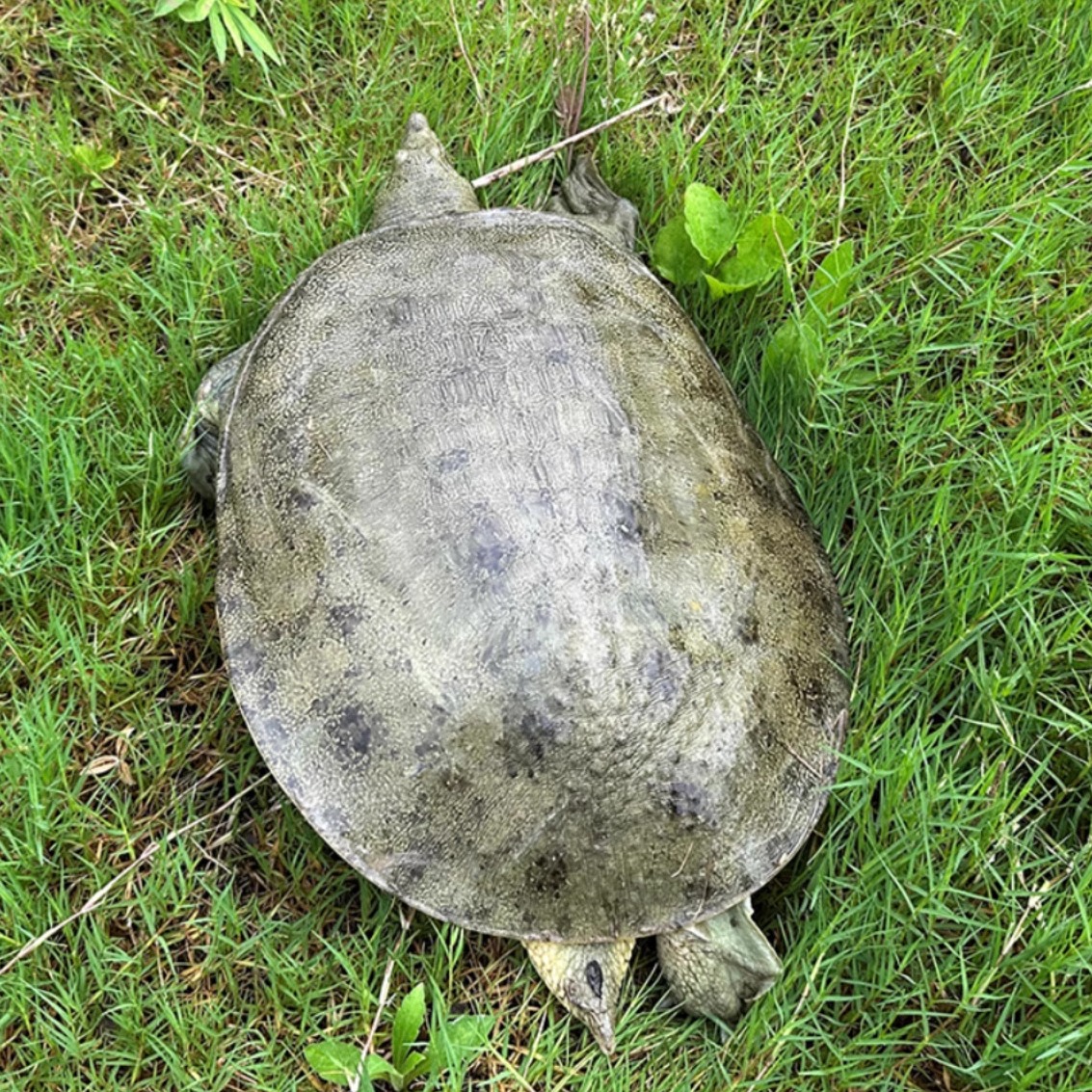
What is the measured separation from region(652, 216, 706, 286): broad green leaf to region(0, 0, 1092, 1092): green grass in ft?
0.28

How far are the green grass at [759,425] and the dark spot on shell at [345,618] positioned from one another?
1.42 ft

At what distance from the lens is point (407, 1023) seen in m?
1.81

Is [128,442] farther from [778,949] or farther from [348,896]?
[778,949]

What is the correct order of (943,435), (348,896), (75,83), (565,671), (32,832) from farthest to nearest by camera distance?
(75,83) → (943,435) → (348,896) → (32,832) → (565,671)

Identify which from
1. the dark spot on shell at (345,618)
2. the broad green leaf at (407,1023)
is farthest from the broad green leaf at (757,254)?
the broad green leaf at (407,1023)

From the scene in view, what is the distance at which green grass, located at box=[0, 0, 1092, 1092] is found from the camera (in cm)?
187

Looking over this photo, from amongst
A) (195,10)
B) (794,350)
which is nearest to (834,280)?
(794,350)

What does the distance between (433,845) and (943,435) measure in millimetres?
1358

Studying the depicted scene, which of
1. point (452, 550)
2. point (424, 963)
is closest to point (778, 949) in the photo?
point (424, 963)

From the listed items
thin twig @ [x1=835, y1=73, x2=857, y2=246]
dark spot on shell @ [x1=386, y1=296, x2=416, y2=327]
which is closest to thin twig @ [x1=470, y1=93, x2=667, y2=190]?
thin twig @ [x1=835, y1=73, x2=857, y2=246]

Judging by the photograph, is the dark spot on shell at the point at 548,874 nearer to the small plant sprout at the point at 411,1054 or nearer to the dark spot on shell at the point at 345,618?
the small plant sprout at the point at 411,1054

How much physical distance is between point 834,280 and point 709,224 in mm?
321

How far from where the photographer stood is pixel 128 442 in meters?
2.29

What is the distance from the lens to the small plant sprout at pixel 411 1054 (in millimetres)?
1805
